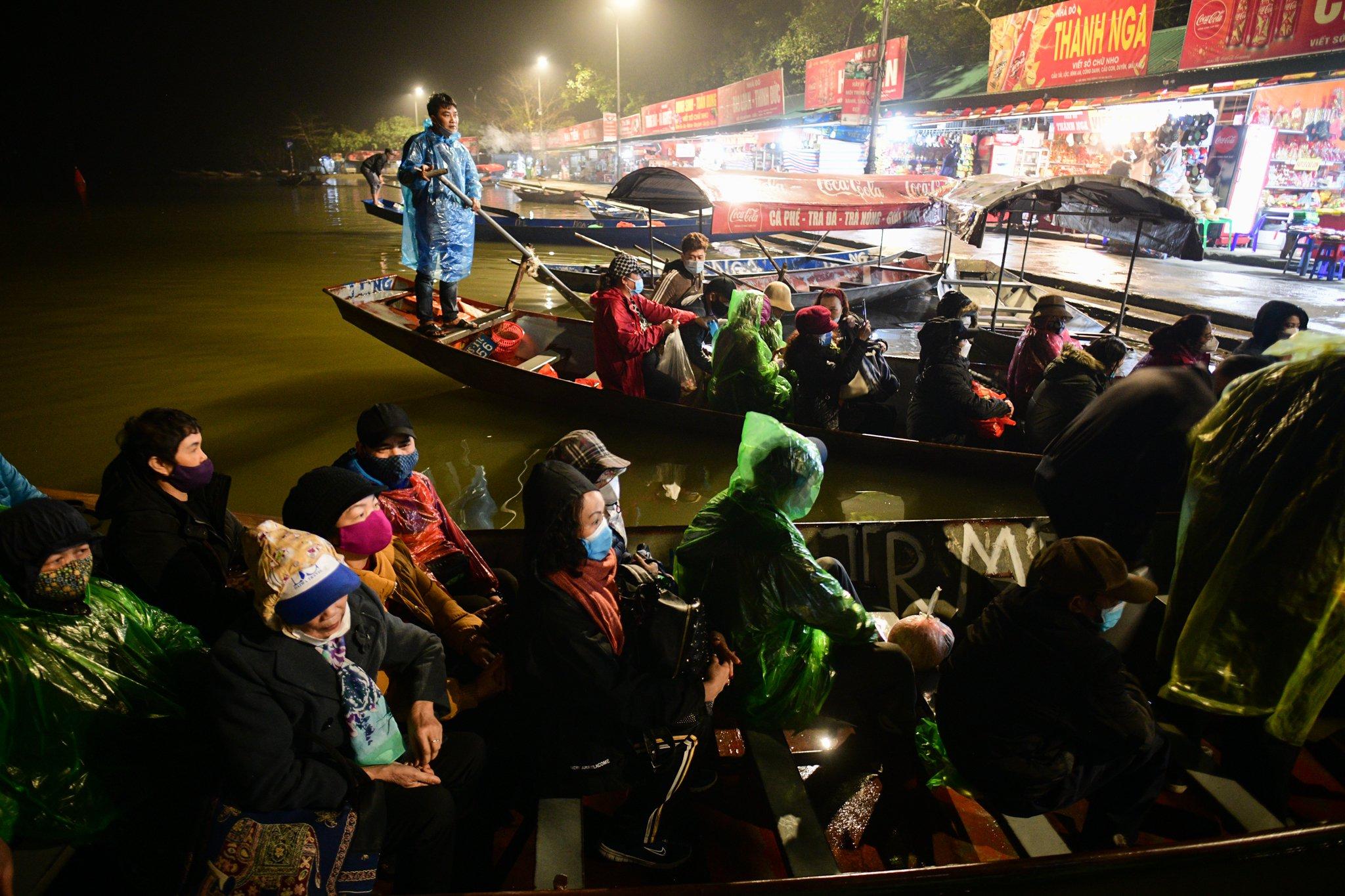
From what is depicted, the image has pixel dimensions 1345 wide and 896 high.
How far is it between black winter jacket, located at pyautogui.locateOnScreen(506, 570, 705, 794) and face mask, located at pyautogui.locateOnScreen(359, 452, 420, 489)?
1.31 m

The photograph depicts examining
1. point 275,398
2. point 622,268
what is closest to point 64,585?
point 622,268

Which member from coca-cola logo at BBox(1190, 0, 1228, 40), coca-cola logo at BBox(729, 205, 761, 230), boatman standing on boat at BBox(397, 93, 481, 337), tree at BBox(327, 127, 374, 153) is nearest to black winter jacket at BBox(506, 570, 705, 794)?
boatman standing on boat at BBox(397, 93, 481, 337)

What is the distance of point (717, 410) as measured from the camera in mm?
6539

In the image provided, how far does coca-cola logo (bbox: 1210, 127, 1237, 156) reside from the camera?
1539 centimetres

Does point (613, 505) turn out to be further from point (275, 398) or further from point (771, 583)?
point (275, 398)

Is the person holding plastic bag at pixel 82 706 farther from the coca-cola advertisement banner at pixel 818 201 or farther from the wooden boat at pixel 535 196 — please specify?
the wooden boat at pixel 535 196

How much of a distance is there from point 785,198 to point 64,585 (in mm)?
9053

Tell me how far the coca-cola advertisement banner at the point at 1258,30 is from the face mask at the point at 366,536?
58.6 feet

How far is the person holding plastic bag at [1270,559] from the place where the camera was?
8.02 ft

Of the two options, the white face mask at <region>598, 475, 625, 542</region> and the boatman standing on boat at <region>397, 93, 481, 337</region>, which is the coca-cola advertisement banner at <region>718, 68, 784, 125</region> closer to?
the boatman standing on boat at <region>397, 93, 481, 337</region>

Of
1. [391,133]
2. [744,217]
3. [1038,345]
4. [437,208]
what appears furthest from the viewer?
[391,133]

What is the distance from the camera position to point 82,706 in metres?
2.03

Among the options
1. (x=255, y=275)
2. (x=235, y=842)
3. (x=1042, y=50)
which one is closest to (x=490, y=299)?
(x=255, y=275)

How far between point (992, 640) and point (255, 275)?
Answer: 1817 centimetres
